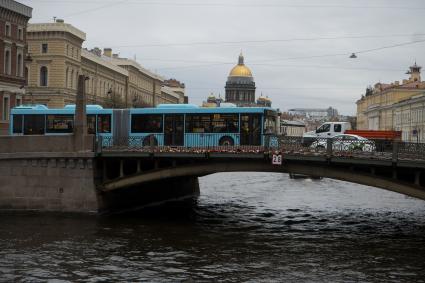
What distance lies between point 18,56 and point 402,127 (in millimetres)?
77426

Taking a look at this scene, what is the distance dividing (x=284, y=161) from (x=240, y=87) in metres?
154

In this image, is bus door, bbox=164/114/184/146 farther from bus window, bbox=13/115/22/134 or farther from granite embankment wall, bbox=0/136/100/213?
bus window, bbox=13/115/22/134

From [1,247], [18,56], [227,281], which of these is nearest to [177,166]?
[1,247]

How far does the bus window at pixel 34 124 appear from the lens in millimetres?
37922

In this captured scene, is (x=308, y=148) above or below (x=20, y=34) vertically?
below

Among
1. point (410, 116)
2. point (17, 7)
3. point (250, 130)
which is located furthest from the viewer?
point (410, 116)

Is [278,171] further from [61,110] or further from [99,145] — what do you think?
[61,110]

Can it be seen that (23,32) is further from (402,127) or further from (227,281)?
(402,127)

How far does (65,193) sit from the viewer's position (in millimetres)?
31484

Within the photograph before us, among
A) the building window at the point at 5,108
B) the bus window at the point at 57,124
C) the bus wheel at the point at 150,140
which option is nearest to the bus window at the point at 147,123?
the bus wheel at the point at 150,140

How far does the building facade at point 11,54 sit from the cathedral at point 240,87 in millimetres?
124075

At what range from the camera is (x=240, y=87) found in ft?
596

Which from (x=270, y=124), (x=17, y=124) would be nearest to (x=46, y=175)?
(x=17, y=124)

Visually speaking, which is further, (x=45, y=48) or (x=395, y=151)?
(x=45, y=48)
